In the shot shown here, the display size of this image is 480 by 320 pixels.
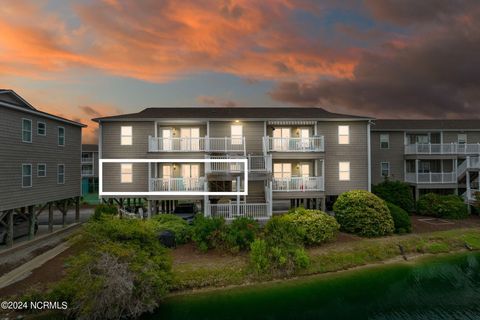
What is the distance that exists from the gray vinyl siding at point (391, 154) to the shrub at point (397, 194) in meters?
4.88

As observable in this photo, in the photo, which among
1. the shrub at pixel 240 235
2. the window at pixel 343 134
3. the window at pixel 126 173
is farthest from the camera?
the window at pixel 343 134

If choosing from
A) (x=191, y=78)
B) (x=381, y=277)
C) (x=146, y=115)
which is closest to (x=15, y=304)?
(x=146, y=115)

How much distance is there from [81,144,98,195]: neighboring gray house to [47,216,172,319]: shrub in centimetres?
4520

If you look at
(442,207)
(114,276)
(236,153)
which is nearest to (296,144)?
(236,153)

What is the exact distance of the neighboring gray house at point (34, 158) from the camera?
1680cm

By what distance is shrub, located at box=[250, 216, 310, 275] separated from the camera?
14.8 meters

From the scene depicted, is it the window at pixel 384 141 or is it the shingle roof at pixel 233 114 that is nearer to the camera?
the shingle roof at pixel 233 114

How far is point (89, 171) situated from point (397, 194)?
5140cm

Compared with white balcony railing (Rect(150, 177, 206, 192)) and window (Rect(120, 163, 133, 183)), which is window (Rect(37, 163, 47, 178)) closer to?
window (Rect(120, 163, 133, 183))

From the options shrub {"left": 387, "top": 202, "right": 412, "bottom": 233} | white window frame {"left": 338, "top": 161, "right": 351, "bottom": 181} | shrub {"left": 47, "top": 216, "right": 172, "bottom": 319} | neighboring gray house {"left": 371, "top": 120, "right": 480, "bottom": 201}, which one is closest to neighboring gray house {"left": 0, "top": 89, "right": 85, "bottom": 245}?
shrub {"left": 47, "top": 216, "right": 172, "bottom": 319}

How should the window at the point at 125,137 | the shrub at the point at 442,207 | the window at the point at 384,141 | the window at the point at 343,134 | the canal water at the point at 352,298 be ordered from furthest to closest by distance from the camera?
the window at the point at 384,141 → the shrub at the point at 442,207 → the window at the point at 343,134 → the window at the point at 125,137 → the canal water at the point at 352,298

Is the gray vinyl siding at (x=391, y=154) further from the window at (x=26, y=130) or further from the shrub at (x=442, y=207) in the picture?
the window at (x=26, y=130)

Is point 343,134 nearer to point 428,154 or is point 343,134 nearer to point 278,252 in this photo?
point 428,154

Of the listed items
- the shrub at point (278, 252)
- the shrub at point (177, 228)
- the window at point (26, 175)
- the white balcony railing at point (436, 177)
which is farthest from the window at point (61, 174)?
the white balcony railing at point (436, 177)
